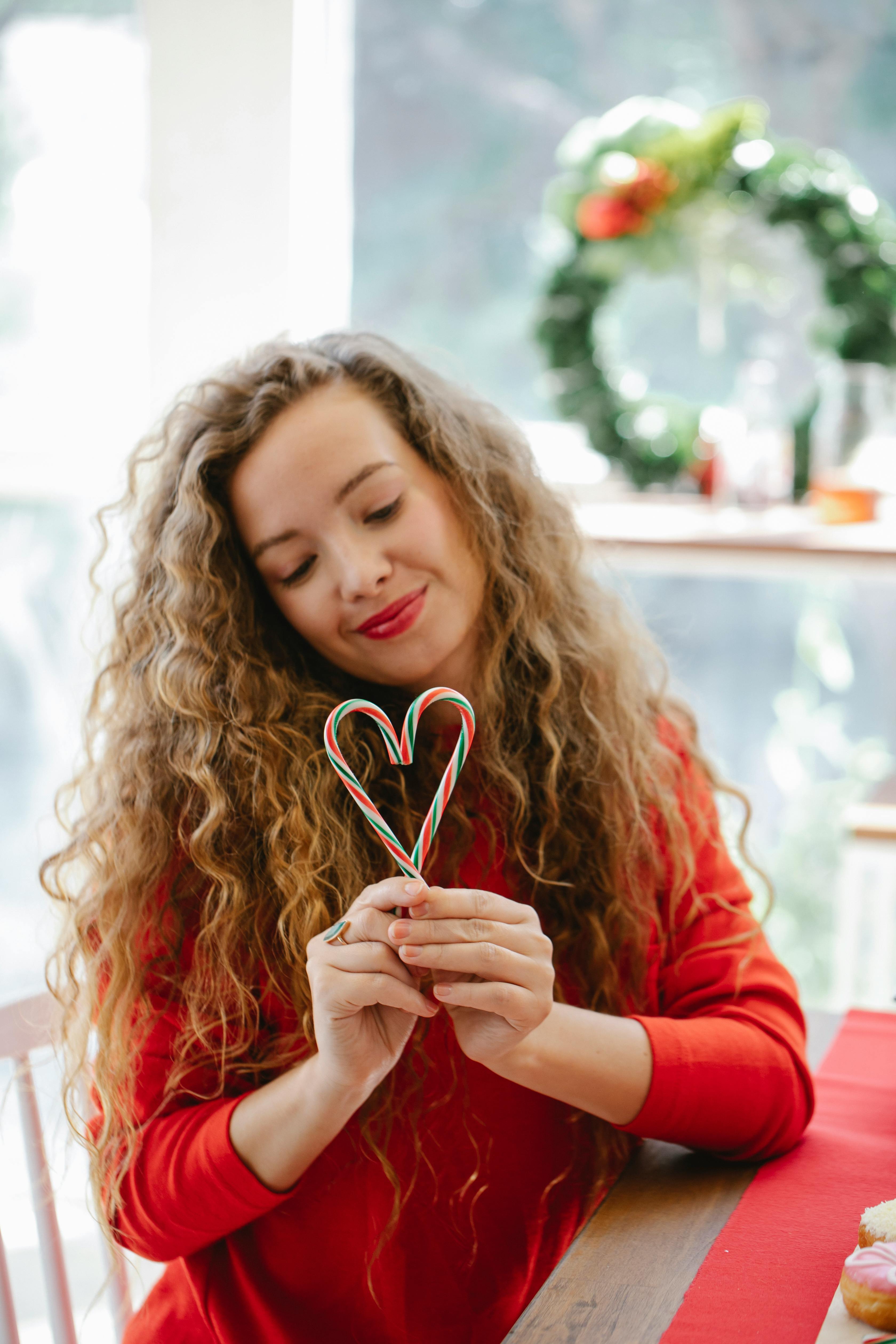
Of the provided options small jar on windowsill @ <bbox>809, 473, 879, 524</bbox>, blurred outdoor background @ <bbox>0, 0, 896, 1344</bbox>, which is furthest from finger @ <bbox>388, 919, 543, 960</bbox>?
small jar on windowsill @ <bbox>809, 473, 879, 524</bbox>

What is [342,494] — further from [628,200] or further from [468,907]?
[628,200]

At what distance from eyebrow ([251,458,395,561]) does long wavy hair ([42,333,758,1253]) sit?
0.19ft

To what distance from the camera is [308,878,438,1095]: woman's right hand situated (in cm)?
102

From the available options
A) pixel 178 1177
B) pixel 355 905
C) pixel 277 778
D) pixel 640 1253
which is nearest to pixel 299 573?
pixel 277 778

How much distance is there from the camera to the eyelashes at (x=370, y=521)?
4.29 ft

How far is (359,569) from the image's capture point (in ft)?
4.13

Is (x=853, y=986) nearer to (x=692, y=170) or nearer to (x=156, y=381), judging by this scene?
(x=692, y=170)

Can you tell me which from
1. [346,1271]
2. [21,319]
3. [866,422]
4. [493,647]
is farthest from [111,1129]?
[21,319]

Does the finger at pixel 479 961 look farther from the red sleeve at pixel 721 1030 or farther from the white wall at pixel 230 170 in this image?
the white wall at pixel 230 170

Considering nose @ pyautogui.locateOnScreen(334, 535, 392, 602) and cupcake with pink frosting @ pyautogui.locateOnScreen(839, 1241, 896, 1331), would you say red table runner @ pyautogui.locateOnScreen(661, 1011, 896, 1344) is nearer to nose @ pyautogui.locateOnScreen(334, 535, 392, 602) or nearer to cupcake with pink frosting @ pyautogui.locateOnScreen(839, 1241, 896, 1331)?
cupcake with pink frosting @ pyautogui.locateOnScreen(839, 1241, 896, 1331)

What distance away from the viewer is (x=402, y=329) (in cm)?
316

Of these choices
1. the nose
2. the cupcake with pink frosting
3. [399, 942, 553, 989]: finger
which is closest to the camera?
the cupcake with pink frosting

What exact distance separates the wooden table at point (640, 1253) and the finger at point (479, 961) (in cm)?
23

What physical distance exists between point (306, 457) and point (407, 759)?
13.3 inches
